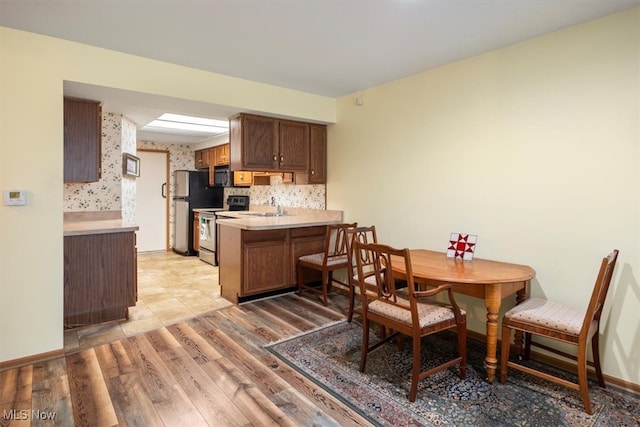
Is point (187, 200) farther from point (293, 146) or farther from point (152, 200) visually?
point (293, 146)

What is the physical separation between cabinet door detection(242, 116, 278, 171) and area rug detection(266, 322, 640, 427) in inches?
77.2

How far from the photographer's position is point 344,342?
2.84m

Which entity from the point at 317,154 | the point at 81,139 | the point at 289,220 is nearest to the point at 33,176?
the point at 81,139

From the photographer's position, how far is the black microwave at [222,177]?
616 cm

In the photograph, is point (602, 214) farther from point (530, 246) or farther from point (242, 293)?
point (242, 293)

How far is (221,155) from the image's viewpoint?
6066 millimetres

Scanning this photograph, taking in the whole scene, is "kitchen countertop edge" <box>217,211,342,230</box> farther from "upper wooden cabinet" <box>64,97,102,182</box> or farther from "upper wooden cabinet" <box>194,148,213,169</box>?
"upper wooden cabinet" <box>194,148,213,169</box>

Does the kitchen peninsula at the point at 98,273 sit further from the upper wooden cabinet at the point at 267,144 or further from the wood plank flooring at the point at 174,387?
the upper wooden cabinet at the point at 267,144

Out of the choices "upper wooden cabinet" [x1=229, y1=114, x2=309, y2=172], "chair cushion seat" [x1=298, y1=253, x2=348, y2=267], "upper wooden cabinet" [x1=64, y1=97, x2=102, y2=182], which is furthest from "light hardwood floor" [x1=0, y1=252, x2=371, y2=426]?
"upper wooden cabinet" [x1=229, y1=114, x2=309, y2=172]

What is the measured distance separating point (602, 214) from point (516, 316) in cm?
88

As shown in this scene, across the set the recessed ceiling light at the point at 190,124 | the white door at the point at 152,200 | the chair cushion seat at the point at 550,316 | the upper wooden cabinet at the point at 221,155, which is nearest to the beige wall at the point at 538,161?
the chair cushion seat at the point at 550,316

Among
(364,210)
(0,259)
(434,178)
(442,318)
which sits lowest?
(442,318)

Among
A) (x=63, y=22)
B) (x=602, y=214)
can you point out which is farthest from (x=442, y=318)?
(x=63, y=22)
